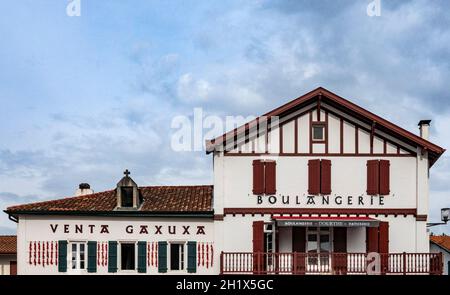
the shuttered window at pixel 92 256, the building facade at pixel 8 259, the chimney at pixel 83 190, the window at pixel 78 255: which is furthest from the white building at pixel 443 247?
the building facade at pixel 8 259

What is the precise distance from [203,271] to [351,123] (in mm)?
9129

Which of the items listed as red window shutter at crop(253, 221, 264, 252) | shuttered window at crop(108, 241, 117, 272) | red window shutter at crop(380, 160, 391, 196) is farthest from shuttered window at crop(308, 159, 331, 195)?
shuttered window at crop(108, 241, 117, 272)

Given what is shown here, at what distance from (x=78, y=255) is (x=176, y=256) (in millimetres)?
4312

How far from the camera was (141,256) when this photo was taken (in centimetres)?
2659

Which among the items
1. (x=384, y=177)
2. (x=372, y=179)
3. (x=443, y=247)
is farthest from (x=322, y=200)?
(x=443, y=247)

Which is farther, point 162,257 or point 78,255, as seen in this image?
point 78,255

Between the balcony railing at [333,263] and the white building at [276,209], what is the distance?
30cm

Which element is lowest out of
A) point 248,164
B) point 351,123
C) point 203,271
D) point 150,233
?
point 203,271

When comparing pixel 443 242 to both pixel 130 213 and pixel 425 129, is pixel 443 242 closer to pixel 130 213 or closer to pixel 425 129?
pixel 425 129

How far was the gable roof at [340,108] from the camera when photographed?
25.8 meters

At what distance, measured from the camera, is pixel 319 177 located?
1033 inches
